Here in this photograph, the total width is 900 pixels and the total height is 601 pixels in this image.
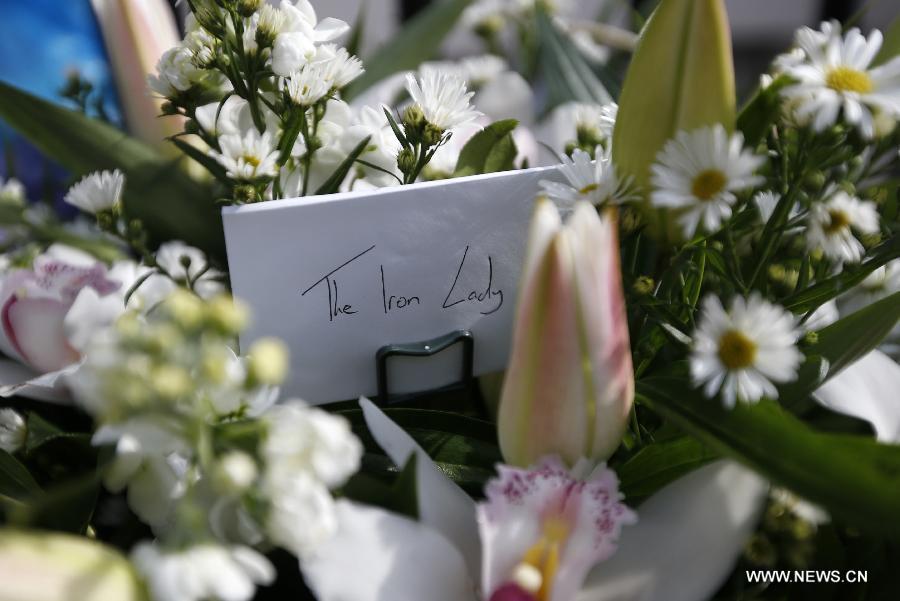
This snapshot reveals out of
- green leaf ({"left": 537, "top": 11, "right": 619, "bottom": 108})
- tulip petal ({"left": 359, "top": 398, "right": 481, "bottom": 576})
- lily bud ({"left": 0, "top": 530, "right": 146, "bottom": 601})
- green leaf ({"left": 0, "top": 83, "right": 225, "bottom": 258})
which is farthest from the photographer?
green leaf ({"left": 537, "top": 11, "right": 619, "bottom": 108})

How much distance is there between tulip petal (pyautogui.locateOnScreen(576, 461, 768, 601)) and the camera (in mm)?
321

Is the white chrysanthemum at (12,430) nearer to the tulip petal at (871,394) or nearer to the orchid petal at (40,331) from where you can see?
the orchid petal at (40,331)

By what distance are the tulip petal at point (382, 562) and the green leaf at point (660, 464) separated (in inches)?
3.4

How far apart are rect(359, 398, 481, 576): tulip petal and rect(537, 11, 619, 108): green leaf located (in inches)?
15.5

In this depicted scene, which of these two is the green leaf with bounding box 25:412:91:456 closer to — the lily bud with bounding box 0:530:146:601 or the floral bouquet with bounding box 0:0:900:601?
the floral bouquet with bounding box 0:0:900:601

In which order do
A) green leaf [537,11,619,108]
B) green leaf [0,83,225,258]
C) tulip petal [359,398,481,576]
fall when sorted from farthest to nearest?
green leaf [537,11,619,108], green leaf [0,83,225,258], tulip petal [359,398,481,576]

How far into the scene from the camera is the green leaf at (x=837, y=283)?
36cm

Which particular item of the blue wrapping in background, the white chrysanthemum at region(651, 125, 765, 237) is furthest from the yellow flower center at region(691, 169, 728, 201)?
the blue wrapping in background

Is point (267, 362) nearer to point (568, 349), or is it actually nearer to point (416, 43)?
point (568, 349)

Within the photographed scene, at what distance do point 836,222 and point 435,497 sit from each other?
0.66 ft

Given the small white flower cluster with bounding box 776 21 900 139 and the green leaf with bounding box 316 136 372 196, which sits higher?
the small white flower cluster with bounding box 776 21 900 139

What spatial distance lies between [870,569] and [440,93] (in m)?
0.29

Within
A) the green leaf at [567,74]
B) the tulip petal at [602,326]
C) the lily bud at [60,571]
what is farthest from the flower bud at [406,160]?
the green leaf at [567,74]

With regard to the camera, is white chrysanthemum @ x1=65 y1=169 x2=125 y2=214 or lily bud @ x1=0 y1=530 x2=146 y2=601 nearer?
lily bud @ x1=0 y1=530 x2=146 y2=601
